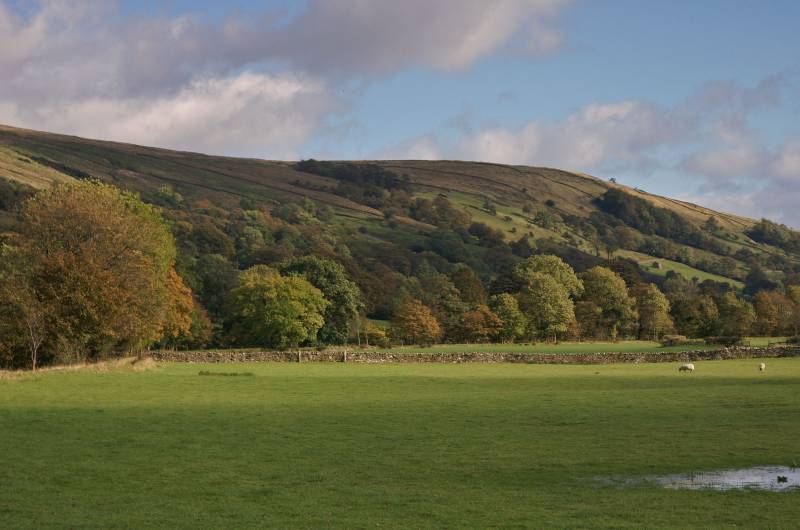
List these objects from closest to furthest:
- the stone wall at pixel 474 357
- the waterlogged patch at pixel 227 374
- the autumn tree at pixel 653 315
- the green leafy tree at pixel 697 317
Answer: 1. the waterlogged patch at pixel 227 374
2. the stone wall at pixel 474 357
3. the green leafy tree at pixel 697 317
4. the autumn tree at pixel 653 315

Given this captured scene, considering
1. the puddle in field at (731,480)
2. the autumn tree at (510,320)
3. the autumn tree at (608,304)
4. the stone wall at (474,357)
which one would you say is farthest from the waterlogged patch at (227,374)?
the autumn tree at (608,304)

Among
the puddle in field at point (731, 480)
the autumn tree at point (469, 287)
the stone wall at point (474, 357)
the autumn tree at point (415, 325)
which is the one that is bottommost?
the puddle in field at point (731, 480)

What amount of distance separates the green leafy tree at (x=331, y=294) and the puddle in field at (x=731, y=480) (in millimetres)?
85061

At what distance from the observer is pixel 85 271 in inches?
2224

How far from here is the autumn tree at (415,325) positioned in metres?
118

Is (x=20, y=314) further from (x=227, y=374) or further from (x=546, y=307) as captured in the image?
(x=546, y=307)

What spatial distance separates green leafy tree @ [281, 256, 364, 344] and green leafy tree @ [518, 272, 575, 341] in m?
29.1

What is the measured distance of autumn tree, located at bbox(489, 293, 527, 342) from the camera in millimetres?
121375

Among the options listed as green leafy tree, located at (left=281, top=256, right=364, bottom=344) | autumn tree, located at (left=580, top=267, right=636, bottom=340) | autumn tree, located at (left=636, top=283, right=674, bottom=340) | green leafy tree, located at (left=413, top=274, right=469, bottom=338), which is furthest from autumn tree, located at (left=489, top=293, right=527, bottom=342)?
autumn tree, located at (left=636, top=283, right=674, bottom=340)

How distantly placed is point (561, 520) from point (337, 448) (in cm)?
1022

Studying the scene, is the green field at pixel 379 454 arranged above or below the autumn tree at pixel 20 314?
below

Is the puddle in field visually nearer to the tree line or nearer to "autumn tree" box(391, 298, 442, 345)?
the tree line

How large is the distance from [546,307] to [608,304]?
1975cm

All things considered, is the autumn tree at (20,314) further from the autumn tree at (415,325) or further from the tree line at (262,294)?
the autumn tree at (415,325)
